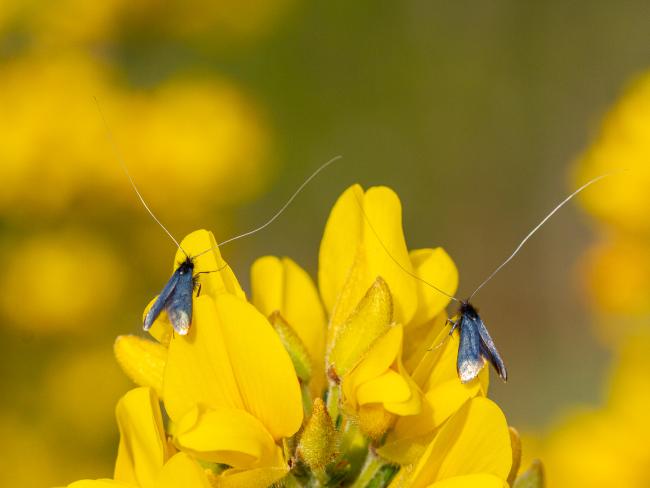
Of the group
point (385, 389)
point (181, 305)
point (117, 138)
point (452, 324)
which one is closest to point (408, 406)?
point (385, 389)

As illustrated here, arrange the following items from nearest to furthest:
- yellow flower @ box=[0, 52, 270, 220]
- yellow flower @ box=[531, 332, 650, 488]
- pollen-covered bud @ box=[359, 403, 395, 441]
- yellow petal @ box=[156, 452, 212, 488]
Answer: yellow petal @ box=[156, 452, 212, 488] < pollen-covered bud @ box=[359, 403, 395, 441] < yellow flower @ box=[531, 332, 650, 488] < yellow flower @ box=[0, 52, 270, 220]

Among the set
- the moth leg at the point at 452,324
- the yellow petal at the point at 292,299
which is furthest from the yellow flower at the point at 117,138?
the moth leg at the point at 452,324

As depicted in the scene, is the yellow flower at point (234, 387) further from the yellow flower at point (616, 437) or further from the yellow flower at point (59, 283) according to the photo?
the yellow flower at point (59, 283)

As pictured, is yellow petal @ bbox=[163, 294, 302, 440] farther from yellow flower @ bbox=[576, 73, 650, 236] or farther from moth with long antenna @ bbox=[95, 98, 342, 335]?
yellow flower @ bbox=[576, 73, 650, 236]

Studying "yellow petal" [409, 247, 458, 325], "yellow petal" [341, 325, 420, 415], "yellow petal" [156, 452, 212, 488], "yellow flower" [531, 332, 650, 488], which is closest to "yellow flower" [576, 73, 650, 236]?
"yellow flower" [531, 332, 650, 488]

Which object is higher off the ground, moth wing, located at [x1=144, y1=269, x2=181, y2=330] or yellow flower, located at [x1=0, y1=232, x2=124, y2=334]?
yellow flower, located at [x1=0, y1=232, x2=124, y2=334]

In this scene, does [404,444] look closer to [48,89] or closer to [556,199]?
[48,89]

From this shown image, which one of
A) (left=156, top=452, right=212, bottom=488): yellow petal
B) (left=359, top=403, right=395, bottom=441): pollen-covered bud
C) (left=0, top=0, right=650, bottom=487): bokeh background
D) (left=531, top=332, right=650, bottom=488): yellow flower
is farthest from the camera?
(left=0, top=0, right=650, bottom=487): bokeh background
